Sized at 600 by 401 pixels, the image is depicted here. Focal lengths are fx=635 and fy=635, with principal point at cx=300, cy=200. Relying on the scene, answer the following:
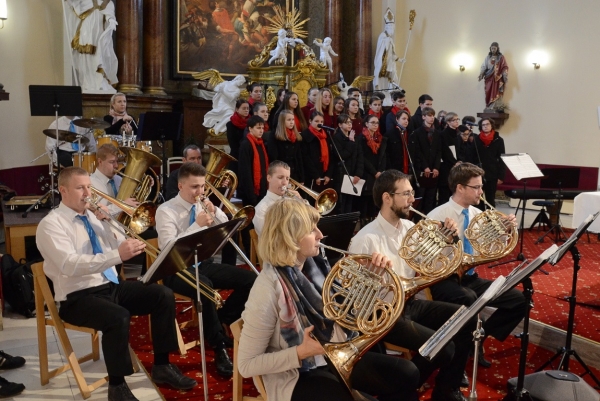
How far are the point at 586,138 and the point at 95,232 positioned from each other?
982 centimetres

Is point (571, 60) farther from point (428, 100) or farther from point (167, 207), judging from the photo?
point (167, 207)

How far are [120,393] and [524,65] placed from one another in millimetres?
10849

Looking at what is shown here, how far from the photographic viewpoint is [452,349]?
3.68m

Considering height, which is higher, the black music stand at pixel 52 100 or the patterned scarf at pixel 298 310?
the black music stand at pixel 52 100

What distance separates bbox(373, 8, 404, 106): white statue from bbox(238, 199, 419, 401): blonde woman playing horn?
11.4 meters

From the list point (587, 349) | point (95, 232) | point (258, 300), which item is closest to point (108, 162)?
point (95, 232)

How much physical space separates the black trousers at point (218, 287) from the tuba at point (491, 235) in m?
1.60

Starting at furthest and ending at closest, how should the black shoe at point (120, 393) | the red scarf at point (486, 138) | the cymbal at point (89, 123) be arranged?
the red scarf at point (486, 138), the cymbal at point (89, 123), the black shoe at point (120, 393)

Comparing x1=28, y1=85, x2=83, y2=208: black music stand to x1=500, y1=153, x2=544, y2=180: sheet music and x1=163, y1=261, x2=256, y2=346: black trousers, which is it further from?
x1=500, y1=153, x2=544, y2=180: sheet music

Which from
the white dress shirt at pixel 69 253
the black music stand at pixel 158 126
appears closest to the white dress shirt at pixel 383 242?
the white dress shirt at pixel 69 253

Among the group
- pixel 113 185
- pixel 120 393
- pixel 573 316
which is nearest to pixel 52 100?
pixel 113 185

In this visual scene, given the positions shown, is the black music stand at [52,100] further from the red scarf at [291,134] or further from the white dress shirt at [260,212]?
the white dress shirt at [260,212]

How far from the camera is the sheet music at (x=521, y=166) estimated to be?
718 cm

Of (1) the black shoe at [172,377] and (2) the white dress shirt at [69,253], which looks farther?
(1) the black shoe at [172,377]
